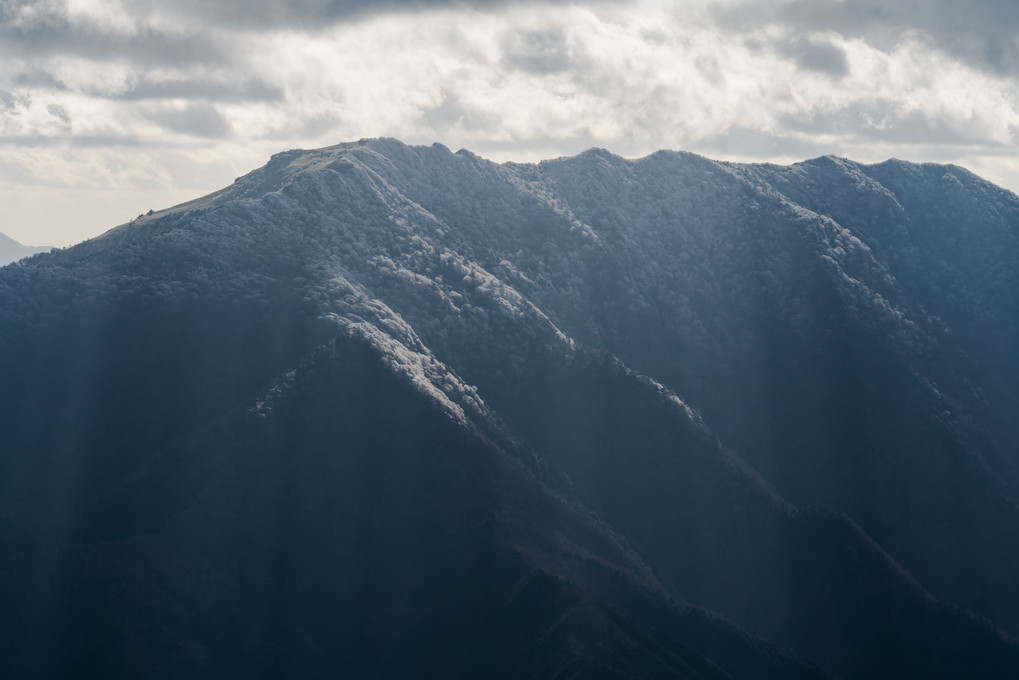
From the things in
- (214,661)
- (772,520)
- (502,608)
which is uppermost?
(772,520)

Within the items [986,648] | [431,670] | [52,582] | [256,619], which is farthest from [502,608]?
[986,648]

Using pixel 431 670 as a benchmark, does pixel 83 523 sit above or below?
above

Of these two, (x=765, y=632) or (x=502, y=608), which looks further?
(x=765, y=632)

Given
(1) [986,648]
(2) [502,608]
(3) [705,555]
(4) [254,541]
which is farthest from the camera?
(3) [705,555]

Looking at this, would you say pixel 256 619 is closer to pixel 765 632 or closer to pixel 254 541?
pixel 254 541

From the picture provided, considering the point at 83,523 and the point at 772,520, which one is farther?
the point at 772,520

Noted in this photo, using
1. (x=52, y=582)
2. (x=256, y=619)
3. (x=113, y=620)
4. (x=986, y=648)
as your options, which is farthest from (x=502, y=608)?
(x=986, y=648)

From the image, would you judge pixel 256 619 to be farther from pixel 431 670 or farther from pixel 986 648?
pixel 986 648

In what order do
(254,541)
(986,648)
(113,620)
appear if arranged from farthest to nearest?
(986,648) < (254,541) < (113,620)

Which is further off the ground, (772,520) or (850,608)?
(772,520)
